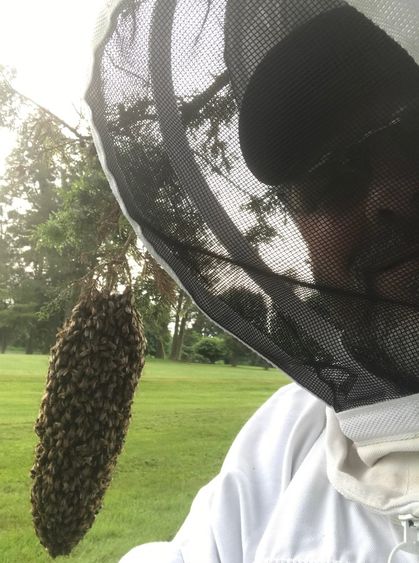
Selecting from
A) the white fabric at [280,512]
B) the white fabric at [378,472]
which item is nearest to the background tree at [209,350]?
the white fabric at [280,512]

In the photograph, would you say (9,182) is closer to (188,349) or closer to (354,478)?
(354,478)

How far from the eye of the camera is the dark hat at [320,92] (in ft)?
1.48

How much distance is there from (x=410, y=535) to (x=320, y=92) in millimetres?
414

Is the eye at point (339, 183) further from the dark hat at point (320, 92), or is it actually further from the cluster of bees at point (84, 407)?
the cluster of bees at point (84, 407)

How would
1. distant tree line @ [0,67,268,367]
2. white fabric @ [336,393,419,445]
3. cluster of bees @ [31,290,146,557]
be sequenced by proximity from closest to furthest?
white fabric @ [336,393,419,445]
cluster of bees @ [31,290,146,557]
distant tree line @ [0,67,268,367]

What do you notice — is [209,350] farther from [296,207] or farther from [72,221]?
[296,207]

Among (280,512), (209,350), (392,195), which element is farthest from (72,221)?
(209,350)

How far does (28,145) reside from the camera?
1403 millimetres

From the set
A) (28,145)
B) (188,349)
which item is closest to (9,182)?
(28,145)

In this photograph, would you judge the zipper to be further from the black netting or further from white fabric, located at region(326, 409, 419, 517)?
the black netting

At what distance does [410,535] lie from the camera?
1.89ft

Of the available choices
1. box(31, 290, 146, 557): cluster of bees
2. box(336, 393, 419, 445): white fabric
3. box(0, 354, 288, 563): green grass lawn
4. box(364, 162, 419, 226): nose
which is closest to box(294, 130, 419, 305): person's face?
box(364, 162, 419, 226): nose

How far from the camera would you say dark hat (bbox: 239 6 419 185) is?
1.48 feet

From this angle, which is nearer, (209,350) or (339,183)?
(339,183)
